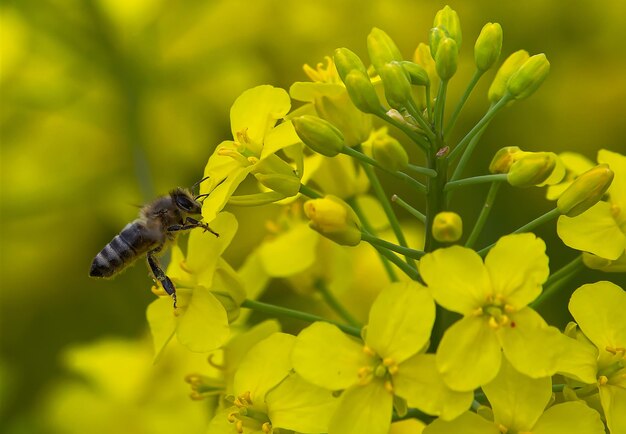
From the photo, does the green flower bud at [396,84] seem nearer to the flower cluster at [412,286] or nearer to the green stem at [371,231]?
the flower cluster at [412,286]

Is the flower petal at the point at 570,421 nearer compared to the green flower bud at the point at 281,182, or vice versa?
the flower petal at the point at 570,421

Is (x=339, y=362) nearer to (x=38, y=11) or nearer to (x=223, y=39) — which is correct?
(x=38, y=11)

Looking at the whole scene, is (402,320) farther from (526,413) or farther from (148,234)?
(148,234)

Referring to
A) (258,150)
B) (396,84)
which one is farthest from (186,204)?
(396,84)

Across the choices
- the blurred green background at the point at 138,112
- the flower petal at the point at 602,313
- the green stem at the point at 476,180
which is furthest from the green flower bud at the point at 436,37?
the blurred green background at the point at 138,112

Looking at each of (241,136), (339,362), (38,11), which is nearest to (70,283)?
(38,11)

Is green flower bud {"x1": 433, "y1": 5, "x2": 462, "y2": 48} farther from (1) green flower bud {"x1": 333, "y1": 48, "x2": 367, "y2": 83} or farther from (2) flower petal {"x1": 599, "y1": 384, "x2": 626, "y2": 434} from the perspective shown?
(2) flower petal {"x1": 599, "y1": 384, "x2": 626, "y2": 434}
